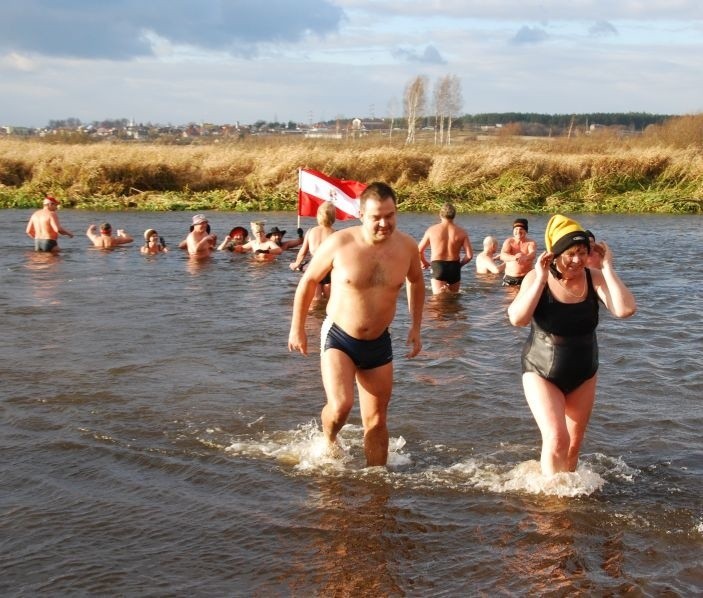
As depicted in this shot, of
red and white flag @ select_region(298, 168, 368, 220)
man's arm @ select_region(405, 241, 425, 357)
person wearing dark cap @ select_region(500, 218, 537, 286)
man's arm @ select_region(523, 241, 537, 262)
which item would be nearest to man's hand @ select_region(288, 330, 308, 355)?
man's arm @ select_region(405, 241, 425, 357)

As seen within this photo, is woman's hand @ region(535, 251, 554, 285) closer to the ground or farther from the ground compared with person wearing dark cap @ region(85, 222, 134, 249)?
farther from the ground

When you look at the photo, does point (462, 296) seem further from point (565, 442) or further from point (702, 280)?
point (565, 442)

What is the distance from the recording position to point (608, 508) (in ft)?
19.8

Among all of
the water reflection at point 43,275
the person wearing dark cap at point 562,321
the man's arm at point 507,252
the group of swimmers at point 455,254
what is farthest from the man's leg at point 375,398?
the man's arm at point 507,252

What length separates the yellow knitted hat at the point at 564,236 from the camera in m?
5.45

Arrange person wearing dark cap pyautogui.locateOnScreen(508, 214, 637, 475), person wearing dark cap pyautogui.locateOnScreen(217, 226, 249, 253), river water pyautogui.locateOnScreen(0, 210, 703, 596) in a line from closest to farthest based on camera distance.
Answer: river water pyautogui.locateOnScreen(0, 210, 703, 596), person wearing dark cap pyautogui.locateOnScreen(508, 214, 637, 475), person wearing dark cap pyautogui.locateOnScreen(217, 226, 249, 253)

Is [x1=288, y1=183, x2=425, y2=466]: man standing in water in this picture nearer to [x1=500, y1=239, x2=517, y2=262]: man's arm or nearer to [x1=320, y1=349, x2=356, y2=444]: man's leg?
[x1=320, y1=349, x2=356, y2=444]: man's leg

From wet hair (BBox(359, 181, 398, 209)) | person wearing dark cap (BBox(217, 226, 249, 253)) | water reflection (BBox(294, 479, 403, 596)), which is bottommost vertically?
person wearing dark cap (BBox(217, 226, 249, 253))

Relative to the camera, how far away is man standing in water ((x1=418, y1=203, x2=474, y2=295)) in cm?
1382

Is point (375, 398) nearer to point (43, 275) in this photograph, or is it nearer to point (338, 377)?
point (338, 377)

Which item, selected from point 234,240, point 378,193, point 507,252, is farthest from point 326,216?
point 378,193

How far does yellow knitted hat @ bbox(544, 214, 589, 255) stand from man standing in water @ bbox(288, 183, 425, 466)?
3.19ft

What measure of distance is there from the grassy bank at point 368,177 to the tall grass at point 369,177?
3 cm

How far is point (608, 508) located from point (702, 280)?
11.2 m
